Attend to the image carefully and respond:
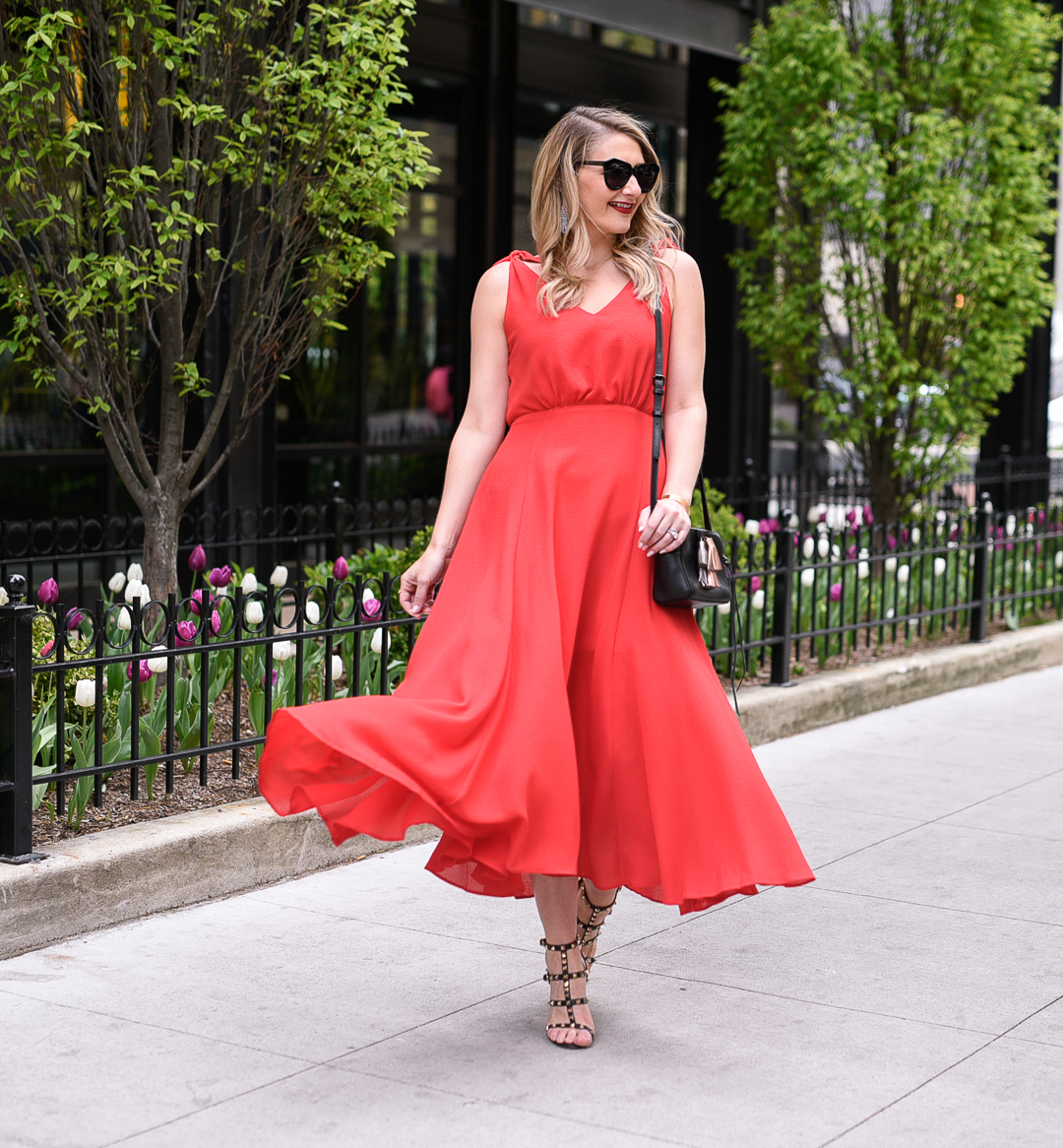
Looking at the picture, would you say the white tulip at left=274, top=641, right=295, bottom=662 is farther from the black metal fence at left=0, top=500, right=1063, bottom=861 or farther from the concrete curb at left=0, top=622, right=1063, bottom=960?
the concrete curb at left=0, top=622, right=1063, bottom=960

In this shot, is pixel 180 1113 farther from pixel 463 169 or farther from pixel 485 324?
pixel 463 169

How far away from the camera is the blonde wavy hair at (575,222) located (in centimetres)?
347

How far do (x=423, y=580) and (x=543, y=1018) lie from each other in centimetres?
107

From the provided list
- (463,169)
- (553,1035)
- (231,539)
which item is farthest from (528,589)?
(463,169)

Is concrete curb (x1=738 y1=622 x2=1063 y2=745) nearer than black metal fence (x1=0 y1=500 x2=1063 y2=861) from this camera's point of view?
No

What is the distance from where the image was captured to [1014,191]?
31.2 ft

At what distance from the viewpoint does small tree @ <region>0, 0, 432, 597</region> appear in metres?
5.40

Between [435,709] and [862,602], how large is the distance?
5.60 metres

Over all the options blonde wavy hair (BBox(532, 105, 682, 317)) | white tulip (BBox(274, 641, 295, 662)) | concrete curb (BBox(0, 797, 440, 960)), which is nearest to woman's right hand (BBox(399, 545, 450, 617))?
blonde wavy hair (BBox(532, 105, 682, 317))

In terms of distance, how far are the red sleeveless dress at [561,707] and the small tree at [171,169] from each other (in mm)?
2366

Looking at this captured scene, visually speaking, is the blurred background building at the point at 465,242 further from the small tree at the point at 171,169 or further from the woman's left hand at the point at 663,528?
the woman's left hand at the point at 663,528

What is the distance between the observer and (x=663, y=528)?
336 centimetres

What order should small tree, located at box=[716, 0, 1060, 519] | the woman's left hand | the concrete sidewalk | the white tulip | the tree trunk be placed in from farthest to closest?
small tree, located at box=[716, 0, 1060, 519]
the tree trunk
the white tulip
the woman's left hand
the concrete sidewalk

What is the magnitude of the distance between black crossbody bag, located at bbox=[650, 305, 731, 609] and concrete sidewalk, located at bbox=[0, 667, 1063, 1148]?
101cm
